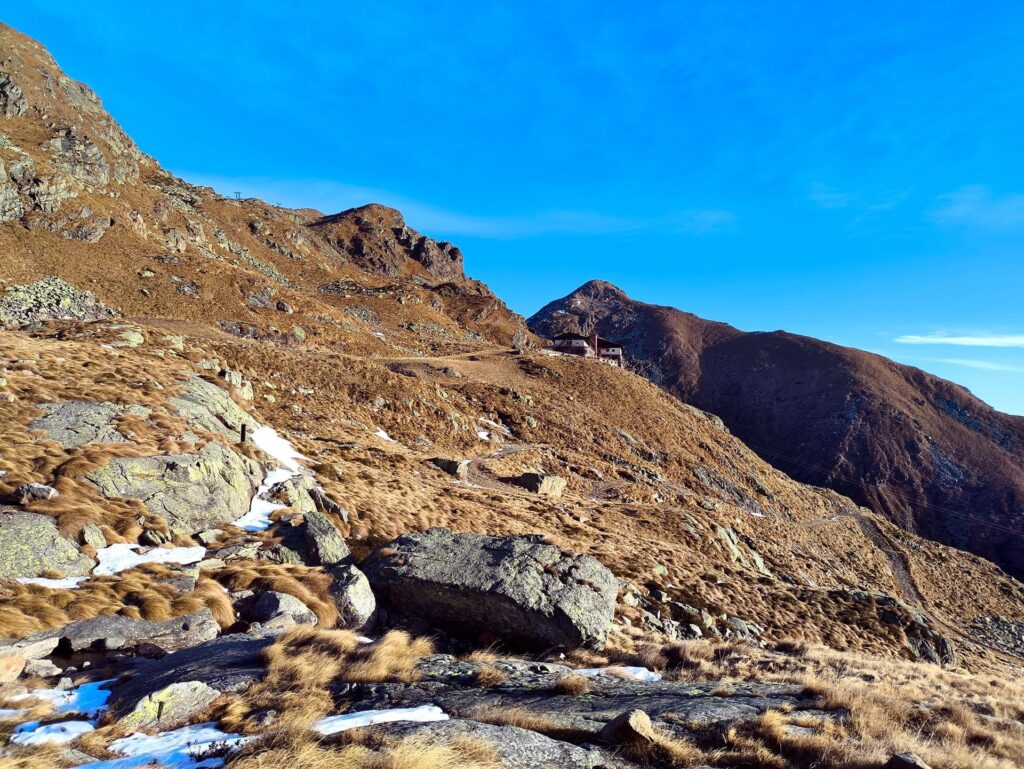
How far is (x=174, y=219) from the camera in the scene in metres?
73.9

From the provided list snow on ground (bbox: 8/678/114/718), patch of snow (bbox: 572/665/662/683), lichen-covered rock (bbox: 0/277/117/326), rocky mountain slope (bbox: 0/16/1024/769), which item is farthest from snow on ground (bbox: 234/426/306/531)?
lichen-covered rock (bbox: 0/277/117/326)

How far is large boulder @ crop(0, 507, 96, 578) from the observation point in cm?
893

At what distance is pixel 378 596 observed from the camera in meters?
11.8

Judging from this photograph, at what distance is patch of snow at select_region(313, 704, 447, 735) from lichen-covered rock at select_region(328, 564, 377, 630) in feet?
15.4

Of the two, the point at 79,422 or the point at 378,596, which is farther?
the point at 79,422

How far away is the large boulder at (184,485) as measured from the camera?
12219 millimetres

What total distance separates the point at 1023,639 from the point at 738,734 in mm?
60011

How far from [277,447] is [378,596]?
11.4 m

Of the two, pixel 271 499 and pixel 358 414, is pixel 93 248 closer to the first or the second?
pixel 358 414

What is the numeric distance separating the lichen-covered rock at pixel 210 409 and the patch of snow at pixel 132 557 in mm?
6643

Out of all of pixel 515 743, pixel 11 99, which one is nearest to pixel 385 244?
pixel 11 99

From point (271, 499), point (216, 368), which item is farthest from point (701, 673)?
point (216, 368)

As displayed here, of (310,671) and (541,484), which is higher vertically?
(541,484)

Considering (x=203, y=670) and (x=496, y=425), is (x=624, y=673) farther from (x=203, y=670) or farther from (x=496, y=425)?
(x=496, y=425)
